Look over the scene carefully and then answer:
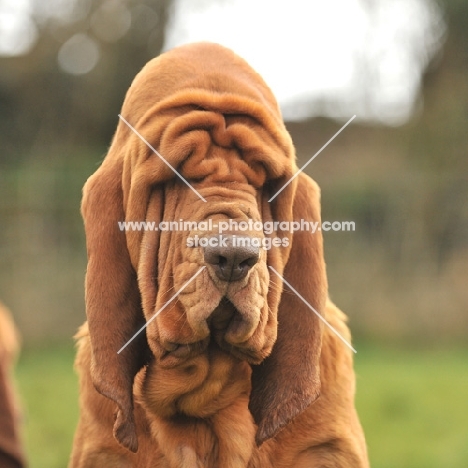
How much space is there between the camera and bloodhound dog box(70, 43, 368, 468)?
9.86ft

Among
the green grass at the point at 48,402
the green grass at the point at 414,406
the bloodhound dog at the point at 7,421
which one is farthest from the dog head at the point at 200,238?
the green grass at the point at 414,406

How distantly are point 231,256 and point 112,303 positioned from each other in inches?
24.7

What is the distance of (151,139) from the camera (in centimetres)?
309

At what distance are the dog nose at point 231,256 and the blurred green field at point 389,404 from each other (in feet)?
14.7

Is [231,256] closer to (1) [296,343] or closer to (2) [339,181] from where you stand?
(1) [296,343]

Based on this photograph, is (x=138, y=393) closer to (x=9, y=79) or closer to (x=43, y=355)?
(x=43, y=355)

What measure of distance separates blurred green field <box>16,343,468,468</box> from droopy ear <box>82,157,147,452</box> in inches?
155

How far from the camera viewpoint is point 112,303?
3.20m

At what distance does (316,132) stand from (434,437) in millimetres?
4397

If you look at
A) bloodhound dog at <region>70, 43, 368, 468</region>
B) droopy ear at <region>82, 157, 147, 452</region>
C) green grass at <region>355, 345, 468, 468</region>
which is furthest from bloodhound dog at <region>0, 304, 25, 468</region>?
green grass at <region>355, 345, 468, 468</region>

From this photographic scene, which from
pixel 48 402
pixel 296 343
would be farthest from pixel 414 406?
pixel 296 343

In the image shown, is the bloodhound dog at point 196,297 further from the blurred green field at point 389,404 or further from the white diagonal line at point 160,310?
the blurred green field at point 389,404

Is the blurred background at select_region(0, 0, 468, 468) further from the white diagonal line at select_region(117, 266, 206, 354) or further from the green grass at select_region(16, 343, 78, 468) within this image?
the white diagonal line at select_region(117, 266, 206, 354)

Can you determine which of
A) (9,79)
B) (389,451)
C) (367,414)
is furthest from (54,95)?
(389,451)
